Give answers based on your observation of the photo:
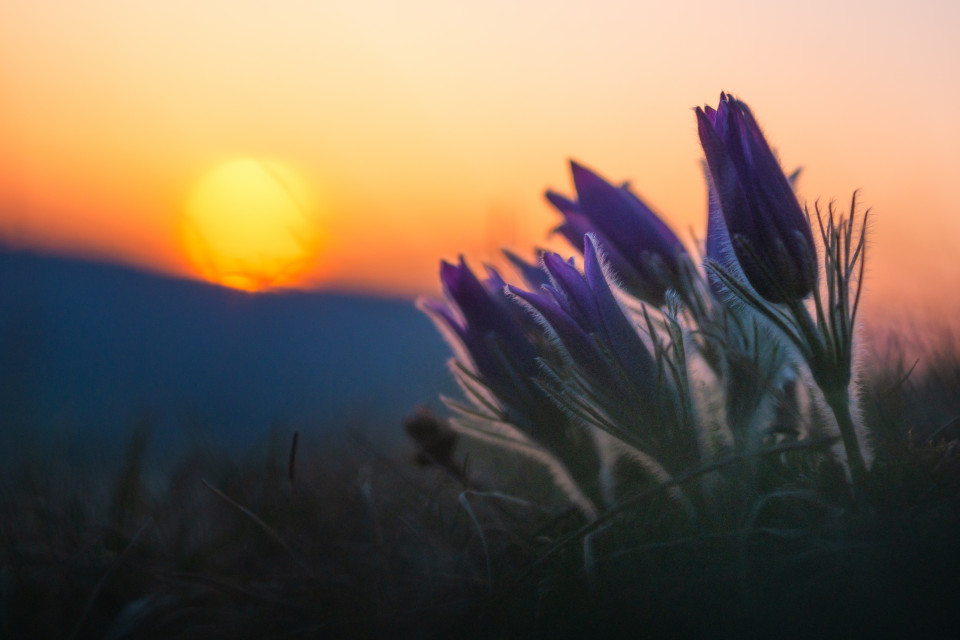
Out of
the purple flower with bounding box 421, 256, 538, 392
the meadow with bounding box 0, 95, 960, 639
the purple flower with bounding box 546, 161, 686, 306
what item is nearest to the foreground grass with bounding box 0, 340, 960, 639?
the meadow with bounding box 0, 95, 960, 639

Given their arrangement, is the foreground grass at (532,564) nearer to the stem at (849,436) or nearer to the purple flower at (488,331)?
the stem at (849,436)

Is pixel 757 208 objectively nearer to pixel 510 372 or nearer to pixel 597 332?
pixel 597 332

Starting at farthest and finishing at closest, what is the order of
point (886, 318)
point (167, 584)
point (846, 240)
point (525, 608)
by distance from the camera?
point (886, 318) < point (167, 584) < point (846, 240) < point (525, 608)

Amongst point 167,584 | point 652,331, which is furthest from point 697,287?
point 167,584

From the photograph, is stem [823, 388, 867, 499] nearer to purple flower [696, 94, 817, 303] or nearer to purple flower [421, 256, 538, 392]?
purple flower [696, 94, 817, 303]

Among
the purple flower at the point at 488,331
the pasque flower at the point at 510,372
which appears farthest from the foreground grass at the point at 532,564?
the purple flower at the point at 488,331

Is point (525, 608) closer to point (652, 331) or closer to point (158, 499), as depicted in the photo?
point (652, 331)
